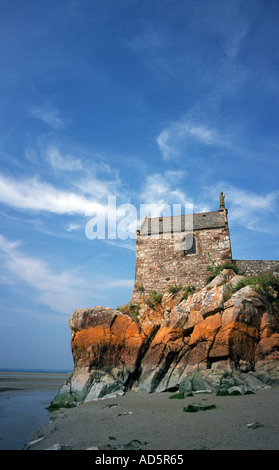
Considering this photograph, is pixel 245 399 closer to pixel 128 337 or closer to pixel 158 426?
pixel 158 426

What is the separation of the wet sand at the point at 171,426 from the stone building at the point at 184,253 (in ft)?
30.9

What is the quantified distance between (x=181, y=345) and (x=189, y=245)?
27.8 feet

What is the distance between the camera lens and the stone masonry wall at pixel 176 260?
73.1 feet

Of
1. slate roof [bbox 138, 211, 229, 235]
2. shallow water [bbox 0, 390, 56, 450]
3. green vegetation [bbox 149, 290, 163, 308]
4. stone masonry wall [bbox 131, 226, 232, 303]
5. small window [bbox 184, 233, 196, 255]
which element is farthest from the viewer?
slate roof [bbox 138, 211, 229, 235]

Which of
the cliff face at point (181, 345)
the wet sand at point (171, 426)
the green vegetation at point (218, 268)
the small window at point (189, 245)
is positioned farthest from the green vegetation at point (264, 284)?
the wet sand at point (171, 426)

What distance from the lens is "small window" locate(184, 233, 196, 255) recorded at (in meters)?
23.2

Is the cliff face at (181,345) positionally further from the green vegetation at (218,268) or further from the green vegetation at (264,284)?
the green vegetation at (218,268)

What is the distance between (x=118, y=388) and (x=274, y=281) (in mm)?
12646

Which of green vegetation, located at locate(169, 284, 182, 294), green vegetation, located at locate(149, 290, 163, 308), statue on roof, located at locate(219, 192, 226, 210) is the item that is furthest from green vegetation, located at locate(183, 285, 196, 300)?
statue on roof, located at locate(219, 192, 226, 210)

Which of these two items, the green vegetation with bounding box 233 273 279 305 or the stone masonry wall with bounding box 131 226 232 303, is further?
the stone masonry wall with bounding box 131 226 232 303

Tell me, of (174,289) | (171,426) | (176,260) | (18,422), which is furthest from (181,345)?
(18,422)

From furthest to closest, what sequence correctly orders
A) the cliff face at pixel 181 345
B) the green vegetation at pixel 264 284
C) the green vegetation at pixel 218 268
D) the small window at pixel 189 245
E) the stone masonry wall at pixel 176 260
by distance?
the small window at pixel 189 245, the stone masonry wall at pixel 176 260, the green vegetation at pixel 218 268, the green vegetation at pixel 264 284, the cliff face at pixel 181 345

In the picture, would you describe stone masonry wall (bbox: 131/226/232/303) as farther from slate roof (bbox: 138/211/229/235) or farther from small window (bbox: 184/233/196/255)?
slate roof (bbox: 138/211/229/235)

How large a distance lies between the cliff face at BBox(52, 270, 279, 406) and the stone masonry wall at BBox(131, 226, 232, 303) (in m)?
1.48
